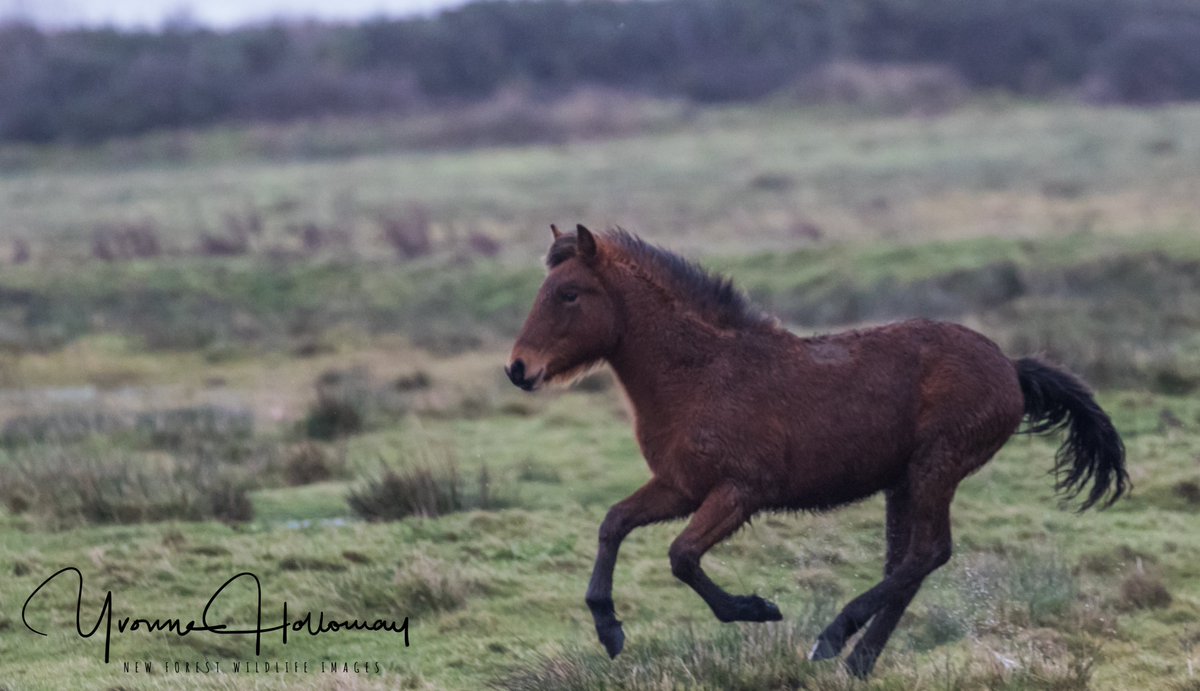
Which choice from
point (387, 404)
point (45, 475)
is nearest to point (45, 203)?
point (387, 404)

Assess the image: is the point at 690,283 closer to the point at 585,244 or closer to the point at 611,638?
the point at 585,244

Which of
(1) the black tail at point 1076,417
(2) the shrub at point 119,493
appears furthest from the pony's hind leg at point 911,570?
(2) the shrub at point 119,493

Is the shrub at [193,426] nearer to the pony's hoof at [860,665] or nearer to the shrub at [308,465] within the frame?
the shrub at [308,465]

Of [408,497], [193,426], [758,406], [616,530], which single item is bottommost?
[193,426]

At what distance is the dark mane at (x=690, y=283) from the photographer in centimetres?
699

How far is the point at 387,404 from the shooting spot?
48.3 ft

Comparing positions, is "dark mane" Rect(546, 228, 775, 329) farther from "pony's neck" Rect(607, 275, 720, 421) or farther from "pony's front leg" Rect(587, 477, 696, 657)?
"pony's front leg" Rect(587, 477, 696, 657)

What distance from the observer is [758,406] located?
21.9 feet

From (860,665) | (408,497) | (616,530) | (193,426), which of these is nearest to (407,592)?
(408,497)

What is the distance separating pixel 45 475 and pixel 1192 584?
7.57 meters

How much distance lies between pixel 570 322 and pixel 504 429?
281 inches

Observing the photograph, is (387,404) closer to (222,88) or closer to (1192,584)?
(1192,584)

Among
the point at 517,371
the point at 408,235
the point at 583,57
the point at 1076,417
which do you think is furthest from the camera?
the point at 583,57

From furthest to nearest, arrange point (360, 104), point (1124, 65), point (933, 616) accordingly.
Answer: point (360, 104) < point (1124, 65) < point (933, 616)
